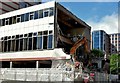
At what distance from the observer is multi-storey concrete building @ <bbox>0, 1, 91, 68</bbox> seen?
97.6 ft

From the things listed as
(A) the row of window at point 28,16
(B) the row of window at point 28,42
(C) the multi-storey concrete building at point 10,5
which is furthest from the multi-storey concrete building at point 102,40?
(B) the row of window at point 28,42

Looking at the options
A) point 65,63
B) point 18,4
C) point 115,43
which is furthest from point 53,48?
point 115,43

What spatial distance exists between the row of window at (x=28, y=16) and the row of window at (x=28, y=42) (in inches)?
86.0

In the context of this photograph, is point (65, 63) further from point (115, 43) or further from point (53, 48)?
point (115, 43)

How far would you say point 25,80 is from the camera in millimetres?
25984

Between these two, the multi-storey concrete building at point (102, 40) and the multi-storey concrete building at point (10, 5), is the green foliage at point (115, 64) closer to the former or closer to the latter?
the multi-storey concrete building at point (10, 5)

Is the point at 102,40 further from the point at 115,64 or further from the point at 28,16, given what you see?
the point at 28,16

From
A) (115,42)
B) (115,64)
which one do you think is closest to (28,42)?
(115,64)

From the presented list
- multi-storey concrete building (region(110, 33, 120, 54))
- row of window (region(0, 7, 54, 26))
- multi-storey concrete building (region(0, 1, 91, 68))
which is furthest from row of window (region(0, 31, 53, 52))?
multi-storey concrete building (region(110, 33, 120, 54))

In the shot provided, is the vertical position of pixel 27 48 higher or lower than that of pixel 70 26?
lower

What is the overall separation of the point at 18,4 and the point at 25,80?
27446 millimetres

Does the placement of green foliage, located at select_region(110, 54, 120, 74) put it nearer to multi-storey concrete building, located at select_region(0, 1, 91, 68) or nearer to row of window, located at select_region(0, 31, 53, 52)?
multi-storey concrete building, located at select_region(0, 1, 91, 68)

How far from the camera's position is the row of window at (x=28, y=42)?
98.6ft

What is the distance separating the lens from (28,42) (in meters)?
32.3
